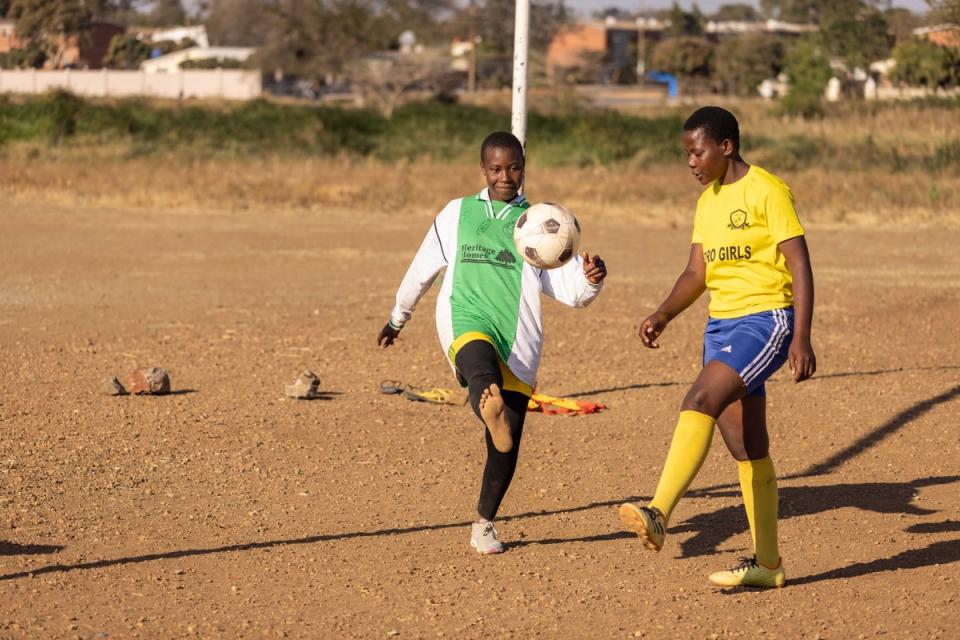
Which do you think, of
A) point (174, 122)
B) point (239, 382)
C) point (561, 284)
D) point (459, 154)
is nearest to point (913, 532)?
point (561, 284)

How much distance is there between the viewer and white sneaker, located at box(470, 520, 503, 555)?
252 inches

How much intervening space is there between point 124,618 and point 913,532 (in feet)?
12.0

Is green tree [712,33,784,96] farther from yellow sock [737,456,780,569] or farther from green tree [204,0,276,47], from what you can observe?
yellow sock [737,456,780,569]

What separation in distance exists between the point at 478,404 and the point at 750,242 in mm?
1310

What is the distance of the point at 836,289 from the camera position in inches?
640

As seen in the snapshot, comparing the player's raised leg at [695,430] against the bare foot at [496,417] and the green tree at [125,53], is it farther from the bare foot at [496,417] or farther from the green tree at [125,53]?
the green tree at [125,53]

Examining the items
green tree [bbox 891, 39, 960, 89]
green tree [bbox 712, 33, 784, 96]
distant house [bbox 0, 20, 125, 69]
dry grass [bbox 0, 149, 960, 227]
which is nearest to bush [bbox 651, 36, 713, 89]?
green tree [bbox 712, 33, 784, 96]

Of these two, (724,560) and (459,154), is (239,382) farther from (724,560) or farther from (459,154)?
(459,154)

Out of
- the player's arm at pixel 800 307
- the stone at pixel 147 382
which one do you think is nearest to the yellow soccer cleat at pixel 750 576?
the player's arm at pixel 800 307

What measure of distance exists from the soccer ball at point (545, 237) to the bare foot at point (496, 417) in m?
0.59

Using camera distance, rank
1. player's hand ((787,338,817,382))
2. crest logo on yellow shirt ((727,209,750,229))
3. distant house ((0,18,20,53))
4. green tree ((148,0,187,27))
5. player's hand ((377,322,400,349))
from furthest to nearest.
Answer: green tree ((148,0,187,27))
distant house ((0,18,20,53))
player's hand ((377,322,400,349))
crest logo on yellow shirt ((727,209,750,229))
player's hand ((787,338,817,382))

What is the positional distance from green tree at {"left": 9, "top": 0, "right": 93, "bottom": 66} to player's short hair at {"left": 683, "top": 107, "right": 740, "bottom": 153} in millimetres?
73500

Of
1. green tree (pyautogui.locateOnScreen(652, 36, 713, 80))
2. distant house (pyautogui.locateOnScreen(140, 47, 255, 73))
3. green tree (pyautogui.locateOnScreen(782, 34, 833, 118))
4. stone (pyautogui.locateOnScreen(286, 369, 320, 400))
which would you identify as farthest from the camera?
distant house (pyautogui.locateOnScreen(140, 47, 255, 73))

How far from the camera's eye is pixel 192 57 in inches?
3219
